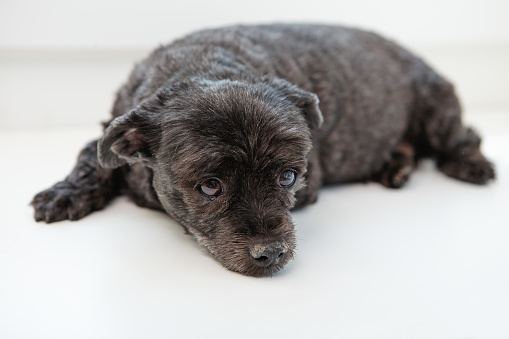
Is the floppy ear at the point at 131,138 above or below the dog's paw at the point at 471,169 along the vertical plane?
above

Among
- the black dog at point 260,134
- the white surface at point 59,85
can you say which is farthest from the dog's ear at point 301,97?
the white surface at point 59,85

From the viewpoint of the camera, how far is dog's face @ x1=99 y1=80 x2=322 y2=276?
243cm

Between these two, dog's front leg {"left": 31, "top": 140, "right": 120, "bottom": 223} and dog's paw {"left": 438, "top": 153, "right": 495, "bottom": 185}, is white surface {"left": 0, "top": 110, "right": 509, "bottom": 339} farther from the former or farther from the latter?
dog's paw {"left": 438, "top": 153, "right": 495, "bottom": 185}

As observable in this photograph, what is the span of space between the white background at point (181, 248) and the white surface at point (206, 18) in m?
0.02

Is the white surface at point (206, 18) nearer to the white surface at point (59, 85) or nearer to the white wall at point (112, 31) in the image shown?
the white wall at point (112, 31)

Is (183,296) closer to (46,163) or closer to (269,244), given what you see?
(269,244)

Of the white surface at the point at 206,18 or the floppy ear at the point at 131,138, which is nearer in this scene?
the floppy ear at the point at 131,138

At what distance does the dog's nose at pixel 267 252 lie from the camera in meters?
2.38

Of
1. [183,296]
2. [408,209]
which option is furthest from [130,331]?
[408,209]

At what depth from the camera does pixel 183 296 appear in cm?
231

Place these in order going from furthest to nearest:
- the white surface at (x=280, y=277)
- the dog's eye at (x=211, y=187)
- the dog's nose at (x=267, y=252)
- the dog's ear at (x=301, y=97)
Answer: the dog's ear at (x=301, y=97)
the dog's eye at (x=211, y=187)
the dog's nose at (x=267, y=252)
the white surface at (x=280, y=277)

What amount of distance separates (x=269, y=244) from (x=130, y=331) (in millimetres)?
735

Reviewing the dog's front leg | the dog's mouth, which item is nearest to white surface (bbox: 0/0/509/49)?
the dog's front leg

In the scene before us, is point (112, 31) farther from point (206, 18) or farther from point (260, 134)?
point (260, 134)
